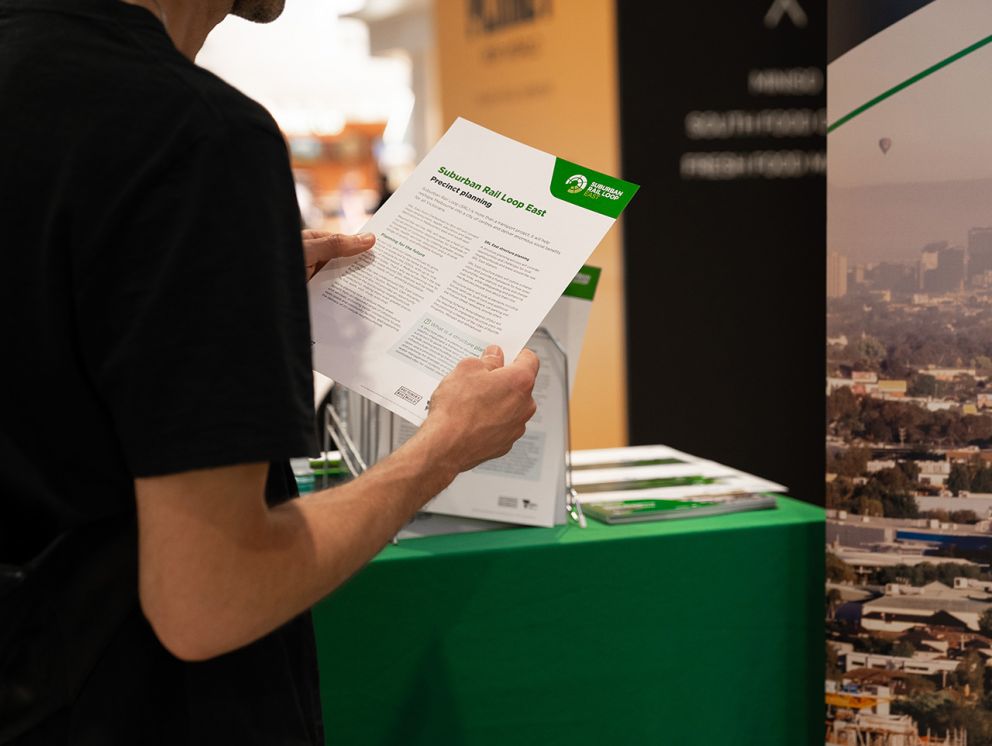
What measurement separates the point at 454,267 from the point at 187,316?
1.55 ft

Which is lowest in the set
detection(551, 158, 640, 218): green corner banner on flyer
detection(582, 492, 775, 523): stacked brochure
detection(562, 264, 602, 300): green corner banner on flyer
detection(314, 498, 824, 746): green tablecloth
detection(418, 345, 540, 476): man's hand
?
detection(314, 498, 824, 746): green tablecloth

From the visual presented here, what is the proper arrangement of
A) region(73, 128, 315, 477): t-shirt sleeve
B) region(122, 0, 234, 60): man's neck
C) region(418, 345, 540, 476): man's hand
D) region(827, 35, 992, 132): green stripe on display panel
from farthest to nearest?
region(827, 35, 992, 132): green stripe on display panel, region(418, 345, 540, 476): man's hand, region(122, 0, 234, 60): man's neck, region(73, 128, 315, 477): t-shirt sleeve

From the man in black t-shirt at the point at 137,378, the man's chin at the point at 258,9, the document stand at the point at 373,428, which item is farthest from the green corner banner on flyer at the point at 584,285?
the man in black t-shirt at the point at 137,378

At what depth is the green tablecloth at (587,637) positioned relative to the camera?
56.4 inches

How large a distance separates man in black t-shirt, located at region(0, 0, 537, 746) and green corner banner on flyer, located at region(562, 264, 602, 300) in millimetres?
778

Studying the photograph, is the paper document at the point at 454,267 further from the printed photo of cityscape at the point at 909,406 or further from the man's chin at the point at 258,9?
the printed photo of cityscape at the point at 909,406

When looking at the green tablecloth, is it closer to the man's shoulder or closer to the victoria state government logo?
the victoria state government logo

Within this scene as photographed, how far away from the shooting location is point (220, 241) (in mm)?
697

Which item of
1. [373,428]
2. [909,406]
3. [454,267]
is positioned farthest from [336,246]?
[909,406]

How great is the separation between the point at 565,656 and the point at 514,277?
65cm

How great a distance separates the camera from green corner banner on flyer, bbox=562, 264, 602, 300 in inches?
61.0

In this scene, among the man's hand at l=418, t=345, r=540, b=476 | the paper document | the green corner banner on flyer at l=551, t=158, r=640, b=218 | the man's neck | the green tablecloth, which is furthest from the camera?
the green tablecloth

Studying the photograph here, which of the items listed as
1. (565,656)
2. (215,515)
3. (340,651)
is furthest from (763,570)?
(215,515)

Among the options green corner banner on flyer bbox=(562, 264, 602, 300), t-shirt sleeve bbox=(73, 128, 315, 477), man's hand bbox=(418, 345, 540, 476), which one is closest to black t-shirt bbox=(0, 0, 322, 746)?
t-shirt sleeve bbox=(73, 128, 315, 477)
